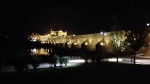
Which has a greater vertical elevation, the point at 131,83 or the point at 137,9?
the point at 137,9

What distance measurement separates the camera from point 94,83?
48.1 feet

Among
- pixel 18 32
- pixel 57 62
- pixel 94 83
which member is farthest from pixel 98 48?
pixel 94 83

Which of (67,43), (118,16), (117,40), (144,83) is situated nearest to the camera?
(144,83)

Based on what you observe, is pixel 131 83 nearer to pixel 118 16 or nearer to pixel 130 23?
pixel 130 23

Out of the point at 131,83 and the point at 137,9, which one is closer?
the point at 131,83

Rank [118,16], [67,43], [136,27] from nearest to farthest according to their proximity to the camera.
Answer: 1. [136,27]
2. [118,16]
3. [67,43]

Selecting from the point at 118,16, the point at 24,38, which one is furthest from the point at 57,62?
the point at 118,16

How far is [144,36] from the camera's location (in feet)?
93.7

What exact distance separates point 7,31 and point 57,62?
320 inches

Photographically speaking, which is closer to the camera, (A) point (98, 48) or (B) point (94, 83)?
(B) point (94, 83)

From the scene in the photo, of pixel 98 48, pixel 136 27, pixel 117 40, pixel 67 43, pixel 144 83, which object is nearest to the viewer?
pixel 144 83

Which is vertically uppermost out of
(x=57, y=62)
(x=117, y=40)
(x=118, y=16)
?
(x=118, y=16)

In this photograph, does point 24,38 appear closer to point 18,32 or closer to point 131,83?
point 18,32

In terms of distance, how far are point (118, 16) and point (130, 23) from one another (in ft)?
14.9
